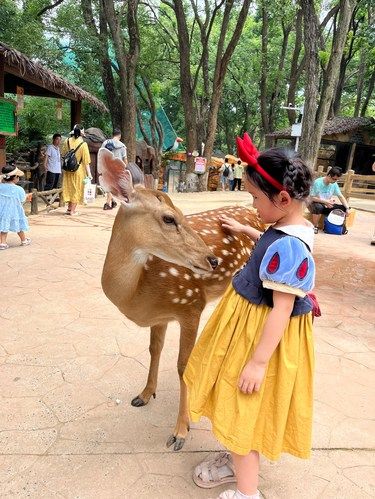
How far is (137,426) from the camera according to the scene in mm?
2635

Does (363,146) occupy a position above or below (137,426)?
above

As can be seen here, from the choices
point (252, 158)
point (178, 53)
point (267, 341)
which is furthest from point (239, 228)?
point (178, 53)

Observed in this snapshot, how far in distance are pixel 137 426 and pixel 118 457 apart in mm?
303

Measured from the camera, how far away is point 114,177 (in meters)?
2.33

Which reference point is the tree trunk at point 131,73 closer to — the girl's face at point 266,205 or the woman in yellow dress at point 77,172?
the woman in yellow dress at point 77,172

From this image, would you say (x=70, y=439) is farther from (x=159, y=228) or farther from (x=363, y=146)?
(x=363, y=146)

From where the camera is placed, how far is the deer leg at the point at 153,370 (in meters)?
2.85

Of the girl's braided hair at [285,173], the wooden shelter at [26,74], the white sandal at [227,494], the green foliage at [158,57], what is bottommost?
the white sandal at [227,494]

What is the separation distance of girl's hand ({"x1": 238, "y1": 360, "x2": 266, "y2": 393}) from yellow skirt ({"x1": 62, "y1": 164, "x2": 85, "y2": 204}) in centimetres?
763

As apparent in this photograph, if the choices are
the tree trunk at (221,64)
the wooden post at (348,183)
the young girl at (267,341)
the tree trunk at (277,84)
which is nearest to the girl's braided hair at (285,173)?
the young girl at (267,341)

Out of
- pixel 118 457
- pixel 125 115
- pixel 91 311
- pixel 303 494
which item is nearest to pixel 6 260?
pixel 91 311

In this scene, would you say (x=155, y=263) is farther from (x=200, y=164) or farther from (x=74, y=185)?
(x=200, y=164)

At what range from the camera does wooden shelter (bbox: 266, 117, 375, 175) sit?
74.4ft

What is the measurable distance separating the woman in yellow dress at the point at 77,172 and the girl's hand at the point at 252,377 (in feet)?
24.9
